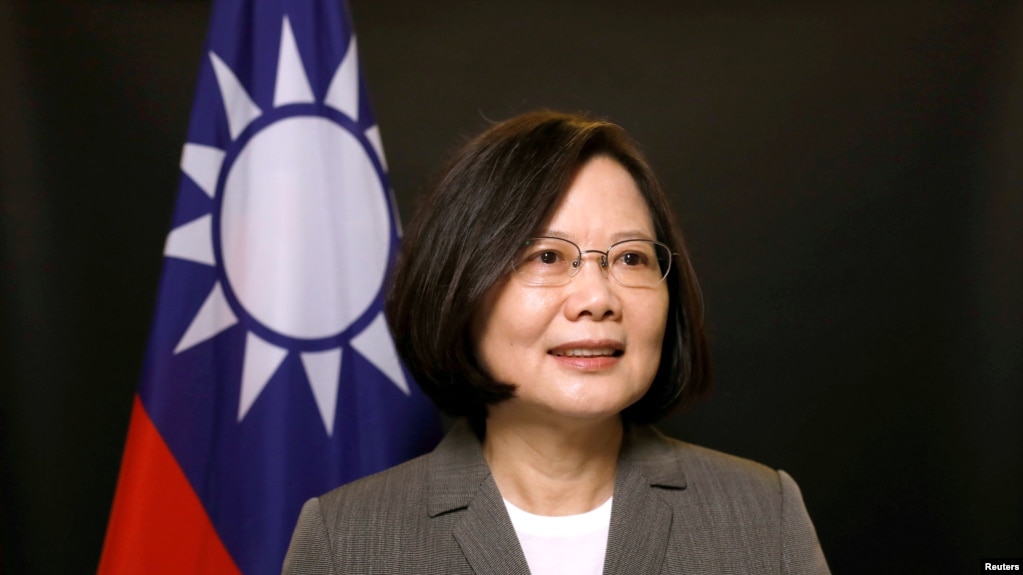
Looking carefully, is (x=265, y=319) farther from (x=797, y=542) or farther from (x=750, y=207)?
(x=750, y=207)

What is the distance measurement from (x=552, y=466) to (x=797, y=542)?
1.59ft

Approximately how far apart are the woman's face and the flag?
2.09 feet

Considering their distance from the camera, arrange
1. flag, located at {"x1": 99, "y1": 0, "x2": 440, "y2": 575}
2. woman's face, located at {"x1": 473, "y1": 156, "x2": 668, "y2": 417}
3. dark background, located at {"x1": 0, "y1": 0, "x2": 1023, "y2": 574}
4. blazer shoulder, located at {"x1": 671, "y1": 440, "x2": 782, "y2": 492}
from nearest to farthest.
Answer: woman's face, located at {"x1": 473, "y1": 156, "x2": 668, "y2": 417} → blazer shoulder, located at {"x1": 671, "y1": 440, "x2": 782, "y2": 492} → flag, located at {"x1": 99, "y1": 0, "x2": 440, "y2": 575} → dark background, located at {"x1": 0, "y1": 0, "x2": 1023, "y2": 574}

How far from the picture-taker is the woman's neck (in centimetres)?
167

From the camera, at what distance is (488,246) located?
157cm

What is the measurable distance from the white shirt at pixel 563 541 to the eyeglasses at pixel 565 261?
1.46ft

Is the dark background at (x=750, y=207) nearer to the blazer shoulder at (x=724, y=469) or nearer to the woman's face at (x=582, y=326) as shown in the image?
the blazer shoulder at (x=724, y=469)

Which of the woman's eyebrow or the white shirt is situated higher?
the woman's eyebrow

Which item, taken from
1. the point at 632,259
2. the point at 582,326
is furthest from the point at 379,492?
the point at 632,259

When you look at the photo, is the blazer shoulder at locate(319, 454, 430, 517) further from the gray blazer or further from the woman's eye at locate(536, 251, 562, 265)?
the woman's eye at locate(536, 251, 562, 265)

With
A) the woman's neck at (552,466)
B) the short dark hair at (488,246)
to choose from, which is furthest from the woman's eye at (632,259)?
the woman's neck at (552,466)

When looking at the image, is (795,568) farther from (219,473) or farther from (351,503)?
(219,473)

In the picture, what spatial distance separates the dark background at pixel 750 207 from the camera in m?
2.58

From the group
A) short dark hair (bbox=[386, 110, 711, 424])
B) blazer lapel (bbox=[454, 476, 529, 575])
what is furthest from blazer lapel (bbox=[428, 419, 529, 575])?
short dark hair (bbox=[386, 110, 711, 424])
